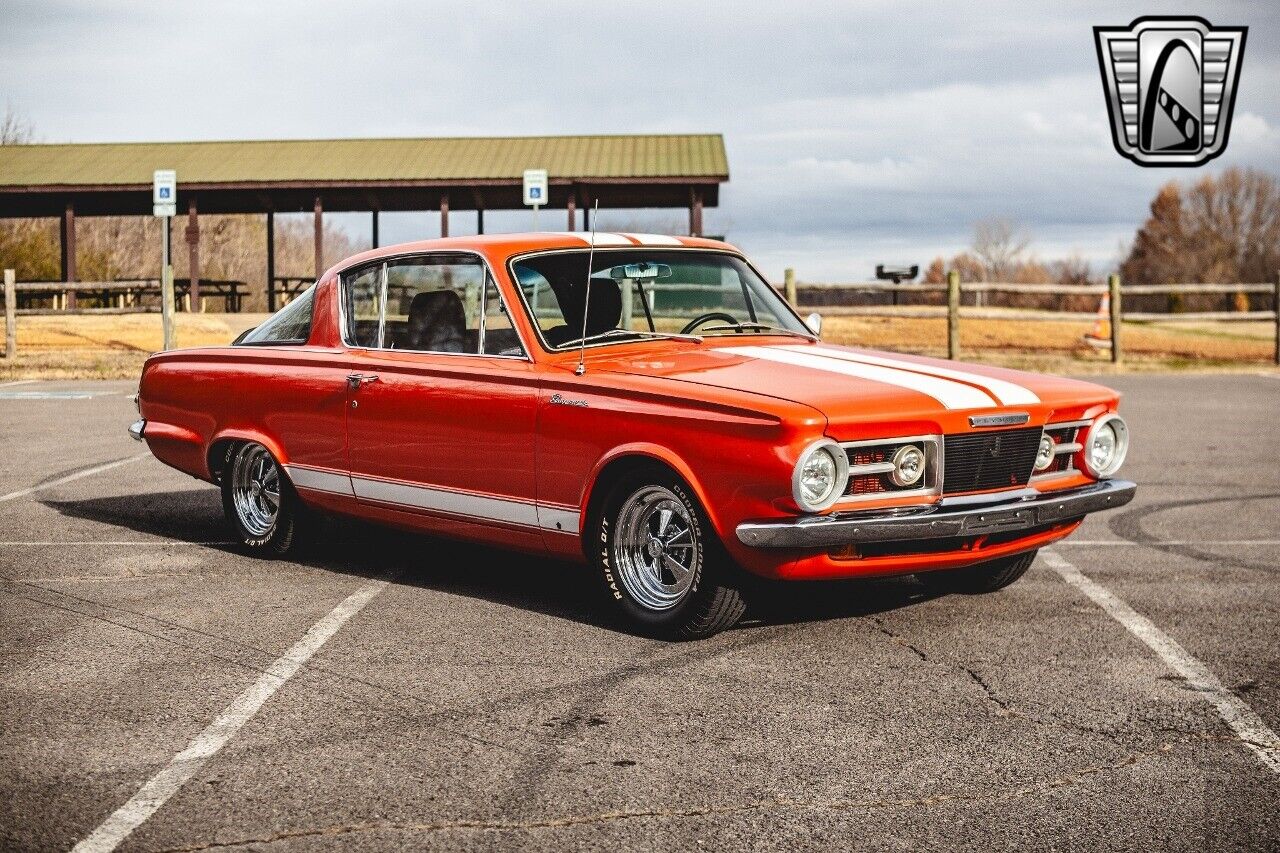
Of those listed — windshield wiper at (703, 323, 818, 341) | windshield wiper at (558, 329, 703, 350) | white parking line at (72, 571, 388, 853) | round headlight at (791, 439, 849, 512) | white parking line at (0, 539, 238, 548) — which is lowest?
white parking line at (72, 571, 388, 853)

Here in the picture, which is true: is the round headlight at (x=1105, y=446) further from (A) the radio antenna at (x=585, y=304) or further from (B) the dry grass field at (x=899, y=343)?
(B) the dry grass field at (x=899, y=343)

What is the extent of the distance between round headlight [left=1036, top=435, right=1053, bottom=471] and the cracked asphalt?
0.66 meters

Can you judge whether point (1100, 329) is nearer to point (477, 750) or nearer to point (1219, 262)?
point (477, 750)

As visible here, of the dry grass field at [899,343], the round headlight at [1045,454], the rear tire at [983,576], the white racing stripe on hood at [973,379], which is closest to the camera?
the white racing stripe on hood at [973,379]

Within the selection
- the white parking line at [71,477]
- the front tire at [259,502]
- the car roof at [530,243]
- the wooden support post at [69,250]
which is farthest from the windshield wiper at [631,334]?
the wooden support post at [69,250]

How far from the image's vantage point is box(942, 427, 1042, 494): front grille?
5.70 meters

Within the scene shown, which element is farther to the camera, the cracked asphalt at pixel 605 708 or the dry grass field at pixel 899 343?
the dry grass field at pixel 899 343

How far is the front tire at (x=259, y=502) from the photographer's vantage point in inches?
297

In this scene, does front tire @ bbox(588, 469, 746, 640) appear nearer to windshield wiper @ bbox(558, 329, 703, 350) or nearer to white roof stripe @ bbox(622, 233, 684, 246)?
windshield wiper @ bbox(558, 329, 703, 350)

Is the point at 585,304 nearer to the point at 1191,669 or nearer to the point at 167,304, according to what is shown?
the point at 1191,669

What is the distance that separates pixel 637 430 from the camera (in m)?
5.77

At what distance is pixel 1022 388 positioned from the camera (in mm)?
6164

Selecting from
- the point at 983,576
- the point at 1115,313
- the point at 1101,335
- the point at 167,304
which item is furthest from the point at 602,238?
the point at 1101,335

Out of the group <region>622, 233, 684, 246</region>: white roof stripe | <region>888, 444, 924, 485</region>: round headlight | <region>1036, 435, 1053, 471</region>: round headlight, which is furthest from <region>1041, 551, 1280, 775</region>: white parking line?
<region>622, 233, 684, 246</region>: white roof stripe
